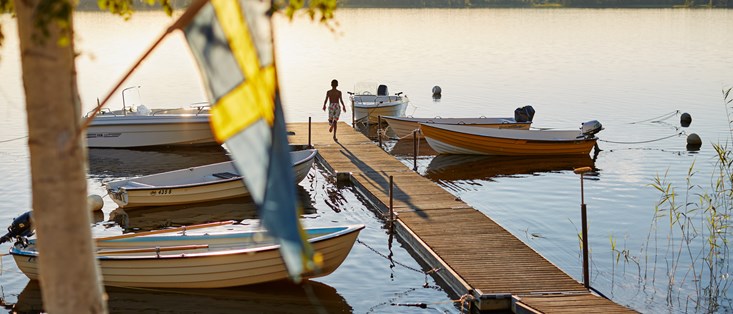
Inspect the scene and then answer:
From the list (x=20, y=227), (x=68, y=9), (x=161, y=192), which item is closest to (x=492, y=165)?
(x=161, y=192)

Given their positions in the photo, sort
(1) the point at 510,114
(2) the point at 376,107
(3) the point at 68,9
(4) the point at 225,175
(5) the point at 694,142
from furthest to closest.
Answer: (1) the point at 510,114 < (2) the point at 376,107 < (5) the point at 694,142 < (4) the point at 225,175 < (3) the point at 68,9

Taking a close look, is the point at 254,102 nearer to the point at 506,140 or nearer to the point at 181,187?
the point at 181,187

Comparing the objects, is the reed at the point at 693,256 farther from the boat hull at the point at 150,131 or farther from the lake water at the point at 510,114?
the boat hull at the point at 150,131

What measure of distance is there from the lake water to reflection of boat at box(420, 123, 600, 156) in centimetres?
37

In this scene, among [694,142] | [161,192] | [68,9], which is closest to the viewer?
[68,9]

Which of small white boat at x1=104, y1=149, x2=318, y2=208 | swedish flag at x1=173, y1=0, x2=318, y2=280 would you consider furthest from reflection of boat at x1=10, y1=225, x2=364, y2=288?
swedish flag at x1=173, y1=0, x2=318, y2=280

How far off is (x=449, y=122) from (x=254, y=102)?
24.1 m

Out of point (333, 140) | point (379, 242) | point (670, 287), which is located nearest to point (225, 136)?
point (670, 287)

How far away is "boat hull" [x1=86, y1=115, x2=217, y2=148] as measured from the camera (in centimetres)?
2884

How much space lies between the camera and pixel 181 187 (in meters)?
20.6

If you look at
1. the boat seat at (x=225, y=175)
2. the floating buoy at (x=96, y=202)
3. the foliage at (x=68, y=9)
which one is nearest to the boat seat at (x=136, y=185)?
the floating buoy at (x=96, y=202)

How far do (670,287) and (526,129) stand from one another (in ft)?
44.9

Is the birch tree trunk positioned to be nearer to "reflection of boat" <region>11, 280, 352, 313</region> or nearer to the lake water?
the lake water

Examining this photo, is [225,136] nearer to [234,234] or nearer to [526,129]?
[234,234]
